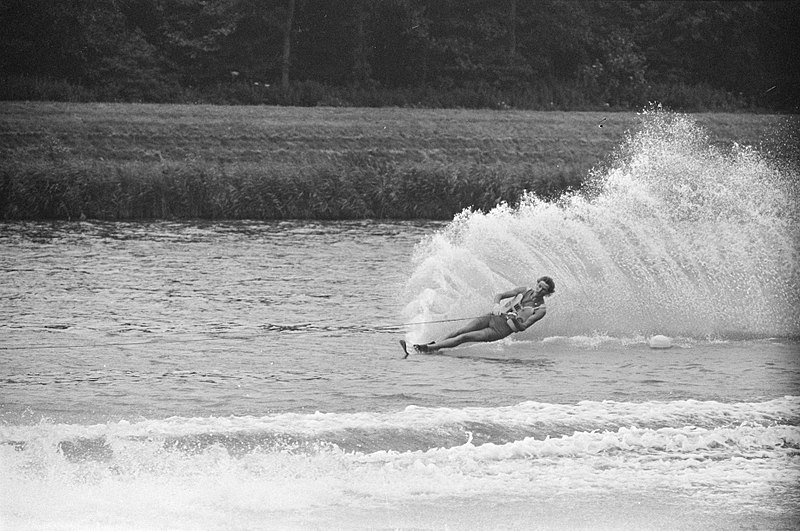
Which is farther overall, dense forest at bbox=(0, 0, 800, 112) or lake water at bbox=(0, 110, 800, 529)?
dense forest at bbox=(0, 0, 800, 112)

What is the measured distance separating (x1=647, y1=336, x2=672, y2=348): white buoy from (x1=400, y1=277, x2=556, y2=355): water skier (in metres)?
2.01

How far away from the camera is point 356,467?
9688 mm

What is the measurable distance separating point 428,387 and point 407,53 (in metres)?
27.2

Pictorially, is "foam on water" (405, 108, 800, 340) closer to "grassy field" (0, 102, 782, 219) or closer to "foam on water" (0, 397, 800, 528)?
"foam on water" (0, 397, 800, 528)

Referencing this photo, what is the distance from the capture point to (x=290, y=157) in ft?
117

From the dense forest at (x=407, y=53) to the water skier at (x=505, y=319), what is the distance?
1836 centimetres

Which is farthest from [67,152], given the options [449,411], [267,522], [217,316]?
[267,522]

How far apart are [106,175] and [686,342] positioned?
61.0 feet

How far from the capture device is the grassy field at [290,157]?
2948cm

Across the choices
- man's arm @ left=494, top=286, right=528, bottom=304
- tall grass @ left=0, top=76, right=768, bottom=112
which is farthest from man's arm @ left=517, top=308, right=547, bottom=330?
tall grass @ left=0, top=76, right=768, bottom=112

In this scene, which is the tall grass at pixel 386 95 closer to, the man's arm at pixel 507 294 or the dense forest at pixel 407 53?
the dense forest at pixel 407 53

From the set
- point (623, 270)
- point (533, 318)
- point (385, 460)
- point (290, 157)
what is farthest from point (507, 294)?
point (290, 157)

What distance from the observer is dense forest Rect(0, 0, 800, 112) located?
105 ft

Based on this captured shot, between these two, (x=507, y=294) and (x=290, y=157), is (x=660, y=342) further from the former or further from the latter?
(x=290, y=157)
